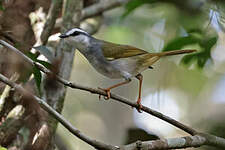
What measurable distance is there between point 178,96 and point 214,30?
2442mm

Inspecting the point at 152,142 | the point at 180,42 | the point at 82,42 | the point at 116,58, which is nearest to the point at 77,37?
the point at 82,42

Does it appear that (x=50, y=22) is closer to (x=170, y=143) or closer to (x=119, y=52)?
(x=119, y=52)

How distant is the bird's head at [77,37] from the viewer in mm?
3395

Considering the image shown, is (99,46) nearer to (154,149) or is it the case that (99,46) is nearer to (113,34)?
(154,149)

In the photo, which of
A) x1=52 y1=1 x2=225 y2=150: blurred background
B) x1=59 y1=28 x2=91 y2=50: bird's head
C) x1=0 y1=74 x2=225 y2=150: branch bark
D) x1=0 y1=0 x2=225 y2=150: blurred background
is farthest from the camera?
x1=52 y1=1 x2=225 y2=150: blurred background

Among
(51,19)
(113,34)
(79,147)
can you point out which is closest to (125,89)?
(113,34)

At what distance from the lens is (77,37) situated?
3.51m

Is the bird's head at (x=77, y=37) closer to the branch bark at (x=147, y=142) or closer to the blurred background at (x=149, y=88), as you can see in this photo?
the branch bark at (x=147, y=142)

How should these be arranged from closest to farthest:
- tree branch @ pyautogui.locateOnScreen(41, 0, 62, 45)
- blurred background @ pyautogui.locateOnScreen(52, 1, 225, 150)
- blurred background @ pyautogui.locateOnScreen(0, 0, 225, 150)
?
1. tree branch @ pyautogui.locateOnScreen(41, 0, 62, 45)
2. blurred background @ pyautogui.locateOnScreen(0, 0, 225, 150)
3. blurred background @ pyautogui.locateOnScreen(52, 1, 225, 150)

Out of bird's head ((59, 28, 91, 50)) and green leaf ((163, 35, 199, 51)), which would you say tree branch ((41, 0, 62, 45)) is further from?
green leaf ((163, 35, 199, 51))

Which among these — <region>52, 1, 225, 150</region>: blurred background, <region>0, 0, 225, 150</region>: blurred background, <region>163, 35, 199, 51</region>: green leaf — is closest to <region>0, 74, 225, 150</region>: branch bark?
<region>163, 35, 199, 51</region>: green leaf

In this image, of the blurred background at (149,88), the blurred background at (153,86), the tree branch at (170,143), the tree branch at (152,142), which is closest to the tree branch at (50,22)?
the blurred background at (153,86)

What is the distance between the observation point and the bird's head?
3.39 m

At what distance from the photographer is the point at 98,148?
2312 millimetres
